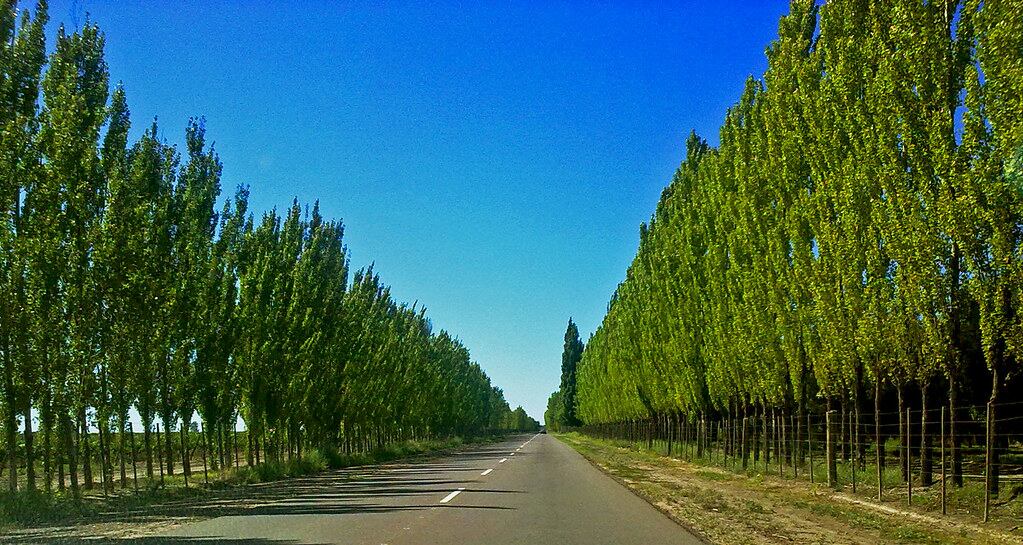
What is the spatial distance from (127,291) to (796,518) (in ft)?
47.9

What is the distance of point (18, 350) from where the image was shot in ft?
53.7

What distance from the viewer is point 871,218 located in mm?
17422

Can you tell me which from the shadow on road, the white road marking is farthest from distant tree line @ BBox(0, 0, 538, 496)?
the white road marking

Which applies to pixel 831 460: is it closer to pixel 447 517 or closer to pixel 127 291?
pixel 447 517

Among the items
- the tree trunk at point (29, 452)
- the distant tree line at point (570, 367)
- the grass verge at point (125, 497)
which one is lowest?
the distant tree line at point (570, 367)

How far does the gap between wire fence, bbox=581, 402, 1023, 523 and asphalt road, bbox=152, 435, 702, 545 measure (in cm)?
490

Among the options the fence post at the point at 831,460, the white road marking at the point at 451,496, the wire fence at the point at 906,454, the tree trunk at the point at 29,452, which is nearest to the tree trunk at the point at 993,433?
the wire fence at the point at 906,454

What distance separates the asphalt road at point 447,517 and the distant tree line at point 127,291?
5.02 metres

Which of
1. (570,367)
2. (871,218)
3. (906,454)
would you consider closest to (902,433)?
(906,454)

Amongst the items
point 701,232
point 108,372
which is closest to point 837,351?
point 701,232

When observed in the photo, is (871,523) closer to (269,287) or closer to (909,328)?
(909,328)

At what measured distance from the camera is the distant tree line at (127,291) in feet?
54.2

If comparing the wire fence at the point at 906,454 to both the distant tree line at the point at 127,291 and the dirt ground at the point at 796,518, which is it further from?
the distant tree line at the point at 127,291

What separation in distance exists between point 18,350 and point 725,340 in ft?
67.2
